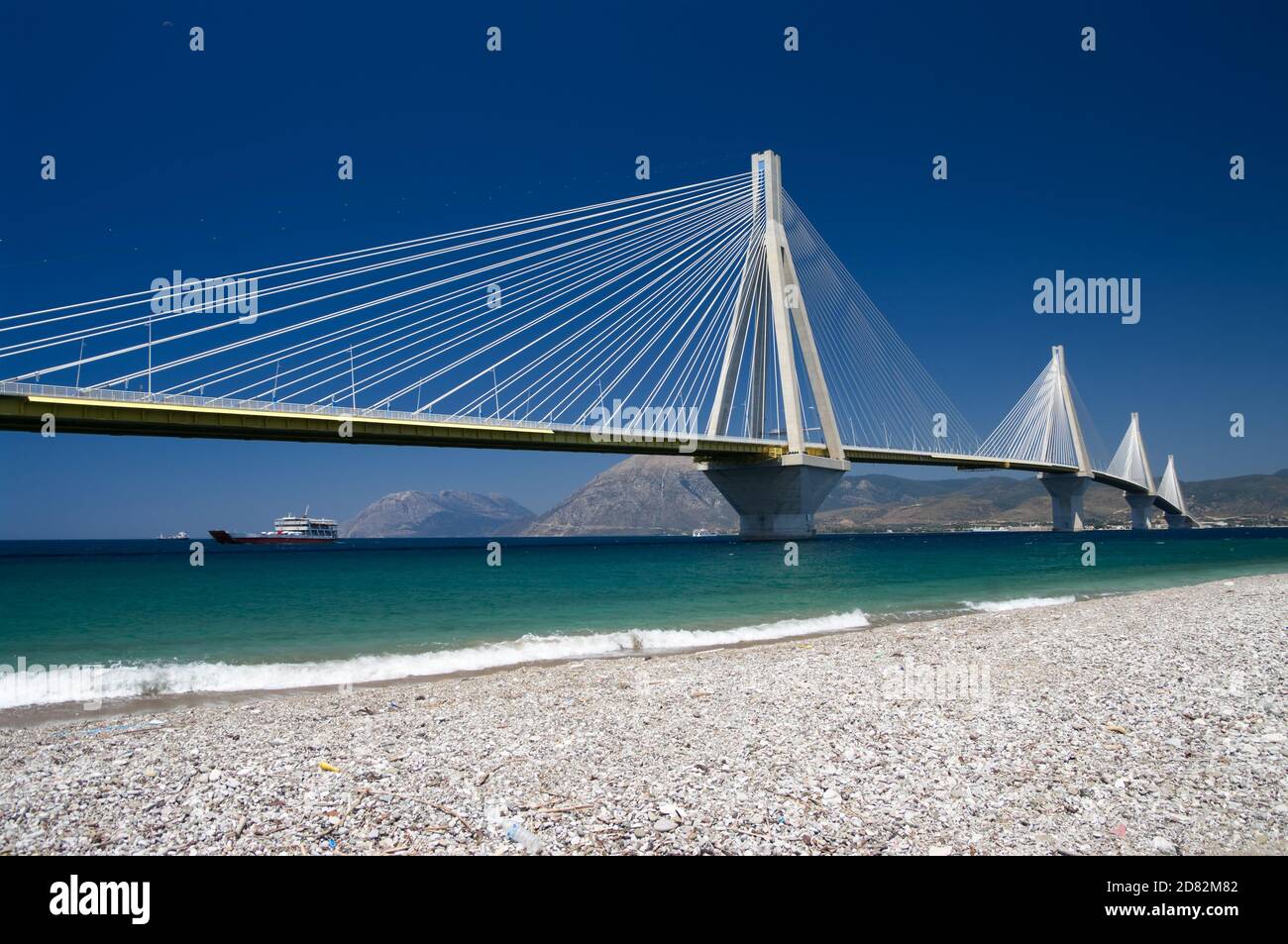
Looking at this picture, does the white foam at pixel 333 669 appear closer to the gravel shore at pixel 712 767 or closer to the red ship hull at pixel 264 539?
the gravel shore at pixel 712 767

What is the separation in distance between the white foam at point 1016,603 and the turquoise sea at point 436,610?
74 mm

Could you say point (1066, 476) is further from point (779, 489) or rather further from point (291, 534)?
point (291, 534)

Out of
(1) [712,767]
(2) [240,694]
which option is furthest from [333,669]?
(1) [712,767]

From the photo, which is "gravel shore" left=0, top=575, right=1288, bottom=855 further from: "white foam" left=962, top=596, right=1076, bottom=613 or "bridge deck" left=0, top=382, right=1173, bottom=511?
"bridge deck" left=0, top=382, right=1173, bottom=511

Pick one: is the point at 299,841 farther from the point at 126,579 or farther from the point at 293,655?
the point at 126,579

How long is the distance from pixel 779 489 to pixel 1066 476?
49579 millimetres

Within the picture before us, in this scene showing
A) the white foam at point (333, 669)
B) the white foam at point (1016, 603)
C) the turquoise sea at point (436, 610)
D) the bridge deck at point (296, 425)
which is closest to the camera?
the white foam at point (333, 669)

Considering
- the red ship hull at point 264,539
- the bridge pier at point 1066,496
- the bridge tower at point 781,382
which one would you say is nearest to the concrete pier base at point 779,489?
the bridge tower at point 781,382

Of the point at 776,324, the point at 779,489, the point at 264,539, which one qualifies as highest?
the point at 776,324

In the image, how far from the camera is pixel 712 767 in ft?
18.9

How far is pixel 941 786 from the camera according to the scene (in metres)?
5.22

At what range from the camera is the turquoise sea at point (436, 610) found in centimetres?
1292
